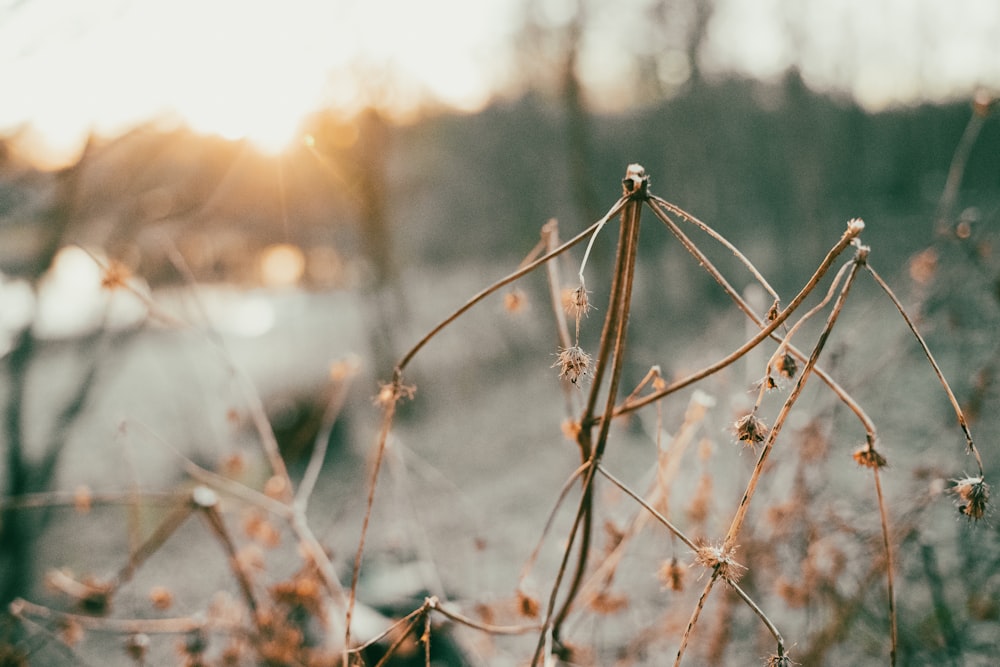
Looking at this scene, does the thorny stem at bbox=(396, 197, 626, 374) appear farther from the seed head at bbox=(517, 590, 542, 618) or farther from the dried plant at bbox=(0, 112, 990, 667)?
the seed head at bbox=(517, 590, 542, 618)

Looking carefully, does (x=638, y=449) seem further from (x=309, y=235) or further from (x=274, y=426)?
(x=309, y=235)

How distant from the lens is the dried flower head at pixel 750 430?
936mm

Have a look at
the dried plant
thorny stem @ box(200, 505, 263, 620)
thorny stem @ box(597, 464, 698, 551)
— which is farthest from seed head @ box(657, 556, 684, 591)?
thorny stem @ box(200, 505, 263, 620)

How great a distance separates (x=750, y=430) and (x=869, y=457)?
0.20 m

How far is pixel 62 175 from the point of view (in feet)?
13.1

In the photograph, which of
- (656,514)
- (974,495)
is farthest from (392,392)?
(974,495)

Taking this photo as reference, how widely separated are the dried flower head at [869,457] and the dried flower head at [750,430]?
17 cm

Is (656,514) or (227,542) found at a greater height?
(656,514)

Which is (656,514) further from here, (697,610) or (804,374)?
(804,374)

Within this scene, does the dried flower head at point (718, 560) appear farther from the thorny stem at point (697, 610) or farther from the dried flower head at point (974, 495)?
the dried flower head at point (974, 495)

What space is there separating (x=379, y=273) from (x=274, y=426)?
232 centimetres

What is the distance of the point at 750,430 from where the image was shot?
3.09 ft

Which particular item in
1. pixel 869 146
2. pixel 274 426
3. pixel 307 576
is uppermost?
pixel 869 146

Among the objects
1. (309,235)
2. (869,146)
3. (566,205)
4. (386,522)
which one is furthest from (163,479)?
(869,146)
